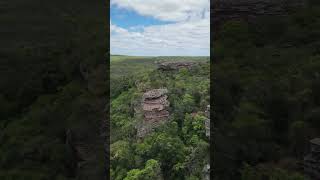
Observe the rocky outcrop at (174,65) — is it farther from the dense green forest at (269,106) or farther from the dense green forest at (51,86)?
the dense green forest at (269,106)

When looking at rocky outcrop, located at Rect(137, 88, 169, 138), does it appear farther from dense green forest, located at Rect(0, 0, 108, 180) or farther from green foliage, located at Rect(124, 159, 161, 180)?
dense green forest, located at Rect(0, 0, 108, 180)

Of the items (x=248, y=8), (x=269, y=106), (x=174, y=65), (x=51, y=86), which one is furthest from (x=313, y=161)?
(x=174, y=65)

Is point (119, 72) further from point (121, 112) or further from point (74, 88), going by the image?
point (74, 88)

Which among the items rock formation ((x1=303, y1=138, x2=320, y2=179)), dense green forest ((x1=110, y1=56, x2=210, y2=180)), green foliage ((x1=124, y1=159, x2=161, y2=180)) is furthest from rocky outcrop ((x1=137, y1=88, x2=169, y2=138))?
rock formation ((x1=303, y1=138, x2=320, y2=179))

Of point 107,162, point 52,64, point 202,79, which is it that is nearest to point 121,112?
point 202,79

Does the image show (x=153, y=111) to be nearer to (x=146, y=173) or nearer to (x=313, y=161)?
(x=146, y=173)

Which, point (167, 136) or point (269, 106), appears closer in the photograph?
point (269, 106)
